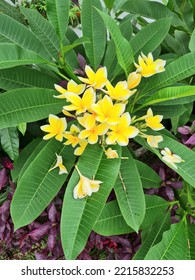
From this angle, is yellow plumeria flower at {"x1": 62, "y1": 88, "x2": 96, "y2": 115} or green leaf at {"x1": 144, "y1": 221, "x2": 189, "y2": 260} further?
green leaf at {"x1": 144, "y1": 221, "x2": 189, "y2": 260}

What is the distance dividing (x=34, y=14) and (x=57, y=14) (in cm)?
12

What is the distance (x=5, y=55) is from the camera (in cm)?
93

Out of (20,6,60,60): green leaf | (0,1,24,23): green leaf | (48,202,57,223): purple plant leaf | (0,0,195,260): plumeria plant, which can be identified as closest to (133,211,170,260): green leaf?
(0,0,195,260): plumeria plant

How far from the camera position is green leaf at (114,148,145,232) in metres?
1.00

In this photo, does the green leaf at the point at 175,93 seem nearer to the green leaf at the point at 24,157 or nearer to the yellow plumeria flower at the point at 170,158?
the yellow plumeria flower at the point at 170,158

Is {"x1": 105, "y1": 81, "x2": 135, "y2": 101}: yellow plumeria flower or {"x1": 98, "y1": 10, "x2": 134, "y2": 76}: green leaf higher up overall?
{"x1": 98, "y1": 10, "x2": 134, "y2": 76}: green leaf

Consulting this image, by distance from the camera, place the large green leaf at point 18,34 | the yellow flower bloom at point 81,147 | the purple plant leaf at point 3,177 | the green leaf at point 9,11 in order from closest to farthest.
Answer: the yellow flower bloom at point 81,147, the large green leaf at point 18,34, the purple plant leaf at point 3,177, the green leaf at point 9,11

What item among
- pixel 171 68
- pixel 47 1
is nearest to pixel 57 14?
pixel 47 1

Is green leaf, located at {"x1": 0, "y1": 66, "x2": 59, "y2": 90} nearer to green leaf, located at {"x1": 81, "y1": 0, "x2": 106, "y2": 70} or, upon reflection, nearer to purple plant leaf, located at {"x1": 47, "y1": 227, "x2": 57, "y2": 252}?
green leaf, located at {"x1": 81, "y1": 0, "x2": 106, "y2": 70}

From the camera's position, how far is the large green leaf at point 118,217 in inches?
42.9

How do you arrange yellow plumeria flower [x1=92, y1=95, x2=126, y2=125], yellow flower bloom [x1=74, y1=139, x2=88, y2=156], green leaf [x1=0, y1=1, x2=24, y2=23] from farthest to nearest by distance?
green leaf [x1=0, y1=1, x2=24, y2=23], yellow flower bloom [x1=74, y1=139, x2=88, y2=156], yellow plumeria flower [x1=92, y1=95, x2=126, y2=125]

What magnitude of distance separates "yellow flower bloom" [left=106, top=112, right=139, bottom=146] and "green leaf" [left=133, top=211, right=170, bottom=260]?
14.6 inches

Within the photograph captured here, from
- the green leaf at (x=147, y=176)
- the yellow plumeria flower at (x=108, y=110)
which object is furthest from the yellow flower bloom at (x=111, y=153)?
the green leaf at (x=147, y=176)
